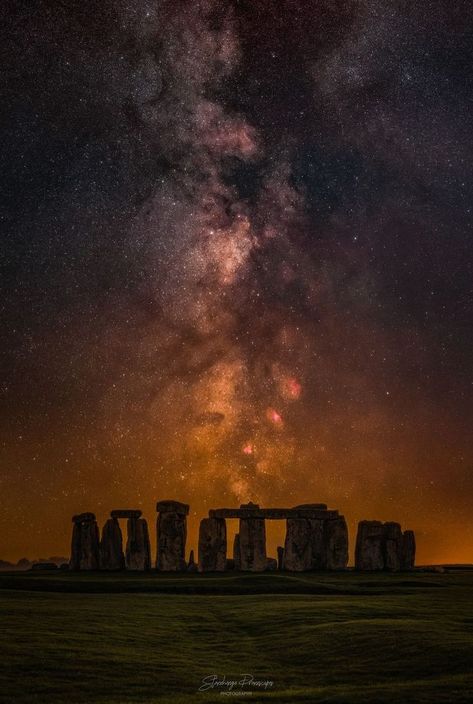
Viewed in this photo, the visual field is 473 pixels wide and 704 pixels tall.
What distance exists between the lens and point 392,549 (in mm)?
40969

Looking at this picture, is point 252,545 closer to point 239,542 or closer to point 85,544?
point 239,542

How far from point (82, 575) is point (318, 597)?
539 inches

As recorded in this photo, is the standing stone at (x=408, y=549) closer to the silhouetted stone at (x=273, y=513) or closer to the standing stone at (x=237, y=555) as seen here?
the silhouetted stone at (x=273, y=513)

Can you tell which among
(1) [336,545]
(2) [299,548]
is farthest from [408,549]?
(2) [299,548]

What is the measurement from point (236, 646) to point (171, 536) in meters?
22.3

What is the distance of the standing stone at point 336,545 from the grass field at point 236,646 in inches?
451

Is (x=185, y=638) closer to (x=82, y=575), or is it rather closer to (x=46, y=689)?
(x=46, y=689)

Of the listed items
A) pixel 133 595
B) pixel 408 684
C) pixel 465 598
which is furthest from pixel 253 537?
pixel 408 684

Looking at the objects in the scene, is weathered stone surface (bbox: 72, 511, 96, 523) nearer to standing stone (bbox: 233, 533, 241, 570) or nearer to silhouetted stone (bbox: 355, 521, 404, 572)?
standing stone (bbox: 233, 533, 241, 570)

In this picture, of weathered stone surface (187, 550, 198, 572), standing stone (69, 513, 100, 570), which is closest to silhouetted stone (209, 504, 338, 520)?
weathered stone surface (187, 550, 198, 572)

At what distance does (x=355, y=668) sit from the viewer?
15.8m

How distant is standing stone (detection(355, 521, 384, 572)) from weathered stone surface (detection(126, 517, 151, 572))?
33.7 ft

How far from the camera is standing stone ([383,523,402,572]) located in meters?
40.8

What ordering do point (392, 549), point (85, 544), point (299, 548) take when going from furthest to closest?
point (85, 544) → point (392, 549) → point (299, 548)
